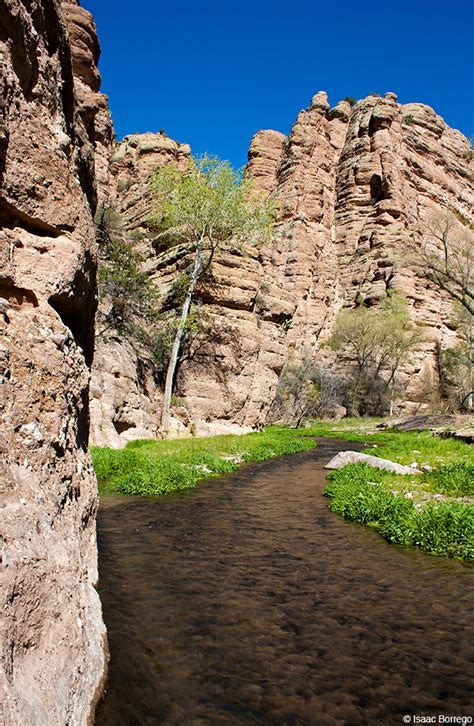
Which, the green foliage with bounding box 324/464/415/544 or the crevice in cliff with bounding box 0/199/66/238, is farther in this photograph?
the green foliage with bounding box 324/464/415/544

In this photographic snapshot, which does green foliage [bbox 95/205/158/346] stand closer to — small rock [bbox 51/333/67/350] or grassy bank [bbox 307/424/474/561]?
grassy bank [bbox 307/424/474/561]

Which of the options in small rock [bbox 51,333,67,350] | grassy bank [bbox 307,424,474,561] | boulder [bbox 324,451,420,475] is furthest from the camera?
boulder [bbox 324,451,420,475]

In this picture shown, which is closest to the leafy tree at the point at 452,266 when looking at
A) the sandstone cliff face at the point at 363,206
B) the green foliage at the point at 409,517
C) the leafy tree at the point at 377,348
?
the sandstone cliff face at the point at 363,206

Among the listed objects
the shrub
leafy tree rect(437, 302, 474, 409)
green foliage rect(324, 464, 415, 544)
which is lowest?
the shrub

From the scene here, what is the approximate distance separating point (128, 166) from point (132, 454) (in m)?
51.5

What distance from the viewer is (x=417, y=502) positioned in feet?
35.1

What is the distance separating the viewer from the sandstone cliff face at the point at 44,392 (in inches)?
110

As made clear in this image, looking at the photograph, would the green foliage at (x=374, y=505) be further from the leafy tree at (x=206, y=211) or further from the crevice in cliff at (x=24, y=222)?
the leafy tree at (x=206, y=211)

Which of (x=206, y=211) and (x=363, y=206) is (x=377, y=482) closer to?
(x=206, y=211)

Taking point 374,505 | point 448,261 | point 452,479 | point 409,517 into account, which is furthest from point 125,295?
point 448,261

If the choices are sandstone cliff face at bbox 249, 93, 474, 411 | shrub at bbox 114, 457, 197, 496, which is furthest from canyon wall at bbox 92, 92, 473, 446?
shrub at bbox 114, 457, 197, 496

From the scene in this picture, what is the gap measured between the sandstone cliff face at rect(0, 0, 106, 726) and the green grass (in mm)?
8305

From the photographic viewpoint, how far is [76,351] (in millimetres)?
4695

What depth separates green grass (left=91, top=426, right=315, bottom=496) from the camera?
1319 centimetres
